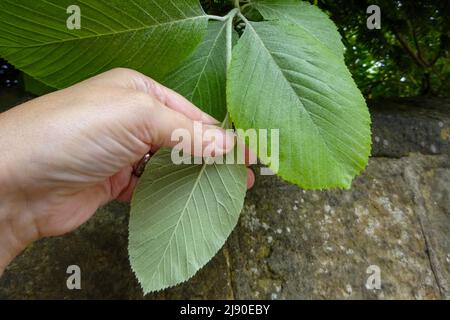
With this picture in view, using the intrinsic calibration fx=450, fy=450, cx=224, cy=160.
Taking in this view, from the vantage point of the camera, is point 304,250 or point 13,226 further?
point 304,250

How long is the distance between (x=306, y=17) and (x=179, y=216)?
0.39 m

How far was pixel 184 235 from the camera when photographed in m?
0.61

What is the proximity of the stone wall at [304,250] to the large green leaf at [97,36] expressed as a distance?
35 cm

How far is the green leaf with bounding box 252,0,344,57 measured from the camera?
0.72 metres

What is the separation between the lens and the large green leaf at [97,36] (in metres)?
0.58

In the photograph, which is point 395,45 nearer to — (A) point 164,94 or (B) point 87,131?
(A) point 164,94

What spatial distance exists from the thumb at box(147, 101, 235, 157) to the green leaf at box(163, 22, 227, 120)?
0.19ft

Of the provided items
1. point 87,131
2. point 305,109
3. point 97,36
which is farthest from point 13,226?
point 305,109

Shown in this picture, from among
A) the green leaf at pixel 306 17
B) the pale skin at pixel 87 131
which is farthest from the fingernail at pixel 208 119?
the green leaf at pixel 306 17

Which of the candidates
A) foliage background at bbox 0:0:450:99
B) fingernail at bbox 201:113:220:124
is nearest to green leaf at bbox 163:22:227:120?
fingernail at bbox 201:113:220:124

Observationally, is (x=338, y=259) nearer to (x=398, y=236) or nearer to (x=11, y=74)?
(x=398, y=236)

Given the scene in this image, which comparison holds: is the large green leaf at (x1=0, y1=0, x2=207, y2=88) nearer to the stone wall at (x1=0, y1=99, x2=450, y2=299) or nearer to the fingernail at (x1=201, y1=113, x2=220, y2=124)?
the fingernail at (x1=201, y1=113, x2=220, y2=124)

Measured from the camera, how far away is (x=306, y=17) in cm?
74
